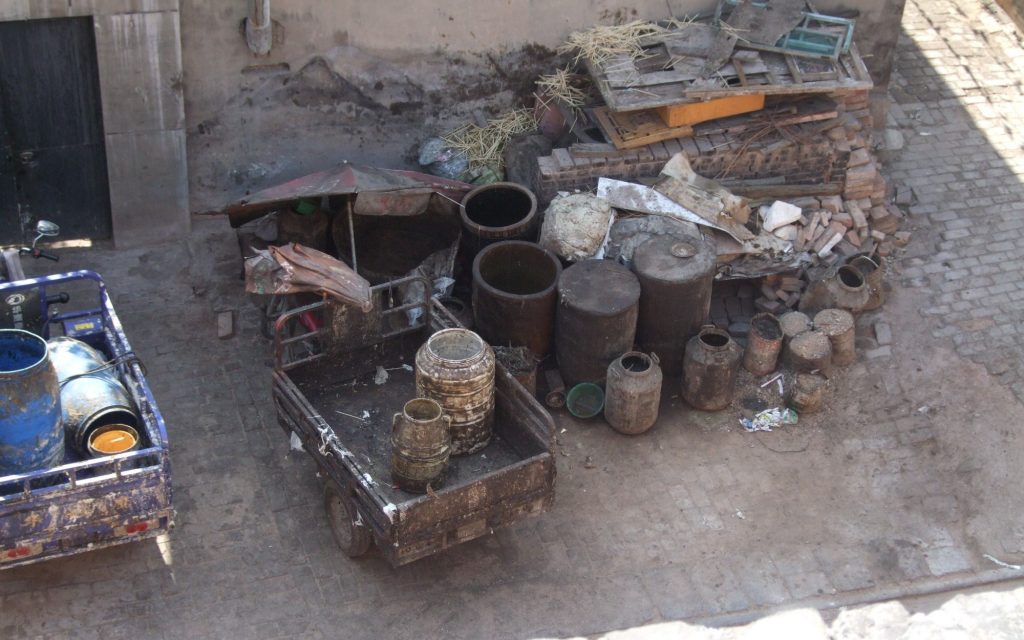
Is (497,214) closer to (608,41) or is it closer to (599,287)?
(599,287)

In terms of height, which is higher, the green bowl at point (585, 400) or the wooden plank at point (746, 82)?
the wooden plank at point (746, 82)

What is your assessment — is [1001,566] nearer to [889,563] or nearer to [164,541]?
[889,563]

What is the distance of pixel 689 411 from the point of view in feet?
36.1

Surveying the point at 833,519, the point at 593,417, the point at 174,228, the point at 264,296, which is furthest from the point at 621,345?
the point at 174,228

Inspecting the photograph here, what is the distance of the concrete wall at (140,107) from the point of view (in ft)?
36.7

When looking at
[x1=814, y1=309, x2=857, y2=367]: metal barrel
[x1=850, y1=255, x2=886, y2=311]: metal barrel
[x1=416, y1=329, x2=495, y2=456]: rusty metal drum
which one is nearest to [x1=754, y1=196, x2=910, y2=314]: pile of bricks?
[x1=850, y1=255, x2=886, y2=311]: metal barrel

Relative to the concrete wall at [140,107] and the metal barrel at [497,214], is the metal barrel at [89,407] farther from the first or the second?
the metal barrel at [497,214]

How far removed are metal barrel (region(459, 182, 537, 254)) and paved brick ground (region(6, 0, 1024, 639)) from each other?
1.82 metres

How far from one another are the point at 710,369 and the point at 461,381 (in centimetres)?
266

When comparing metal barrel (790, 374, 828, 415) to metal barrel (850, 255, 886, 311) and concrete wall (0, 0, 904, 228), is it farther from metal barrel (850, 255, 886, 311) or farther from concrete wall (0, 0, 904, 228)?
concrete wall (0, 0, 904, 228)

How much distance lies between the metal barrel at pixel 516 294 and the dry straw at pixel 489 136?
1.67 metres

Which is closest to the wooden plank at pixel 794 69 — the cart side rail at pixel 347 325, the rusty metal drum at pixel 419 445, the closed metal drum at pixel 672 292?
the closed metal drum at pixel 672 292

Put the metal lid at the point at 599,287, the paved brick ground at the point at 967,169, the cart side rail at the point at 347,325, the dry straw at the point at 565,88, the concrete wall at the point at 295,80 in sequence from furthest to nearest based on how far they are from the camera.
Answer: the dry straw at the point at 565,88
the paved brick ground at the point at 967,169
the concrete wall at the point at 295,80
the metal lid at the point at 599,287
the cart side rail at the point at 347,325

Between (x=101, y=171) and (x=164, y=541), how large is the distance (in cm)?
435
